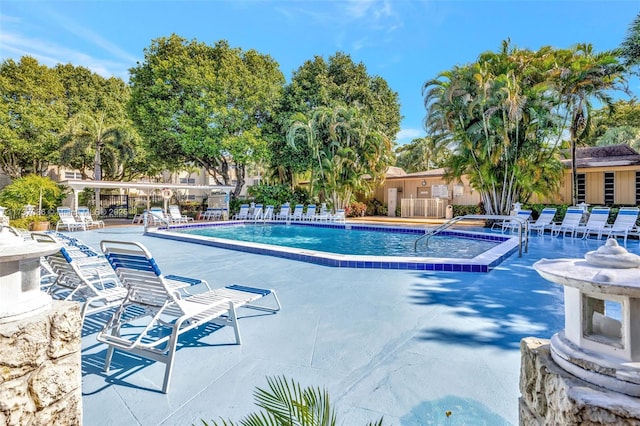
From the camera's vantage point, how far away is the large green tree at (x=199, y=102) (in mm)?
22078

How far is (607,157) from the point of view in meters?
18.8

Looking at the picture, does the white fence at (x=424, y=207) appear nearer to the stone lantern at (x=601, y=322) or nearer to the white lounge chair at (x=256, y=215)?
the white lounge chair at (x=256, y=215)

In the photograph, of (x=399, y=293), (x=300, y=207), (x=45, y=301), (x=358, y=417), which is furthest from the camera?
(x=300, y=207)

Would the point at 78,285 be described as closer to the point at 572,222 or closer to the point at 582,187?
the point at 572,222

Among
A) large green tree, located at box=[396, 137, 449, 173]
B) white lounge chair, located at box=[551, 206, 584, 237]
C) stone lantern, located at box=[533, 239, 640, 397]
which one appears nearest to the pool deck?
stone lantern, located at box=[533, 239, 640, 397]

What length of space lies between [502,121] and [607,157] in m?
8.54

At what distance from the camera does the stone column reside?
157cm

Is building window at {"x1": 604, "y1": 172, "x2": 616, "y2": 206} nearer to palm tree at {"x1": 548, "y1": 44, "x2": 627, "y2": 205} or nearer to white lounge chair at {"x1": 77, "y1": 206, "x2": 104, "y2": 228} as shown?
palm tree at {"x1": 548, "y1": 44, "x2": 627, "y2": 205}

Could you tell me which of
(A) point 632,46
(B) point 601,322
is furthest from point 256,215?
(B) point 601,322

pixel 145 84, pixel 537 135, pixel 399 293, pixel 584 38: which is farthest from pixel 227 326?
pixel 145 84

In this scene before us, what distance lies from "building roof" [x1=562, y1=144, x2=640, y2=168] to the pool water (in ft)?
32.9

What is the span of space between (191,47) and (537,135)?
2140 cm

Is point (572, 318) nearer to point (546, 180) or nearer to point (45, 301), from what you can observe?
point (45, 301)

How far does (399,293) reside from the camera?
16.5 ft
